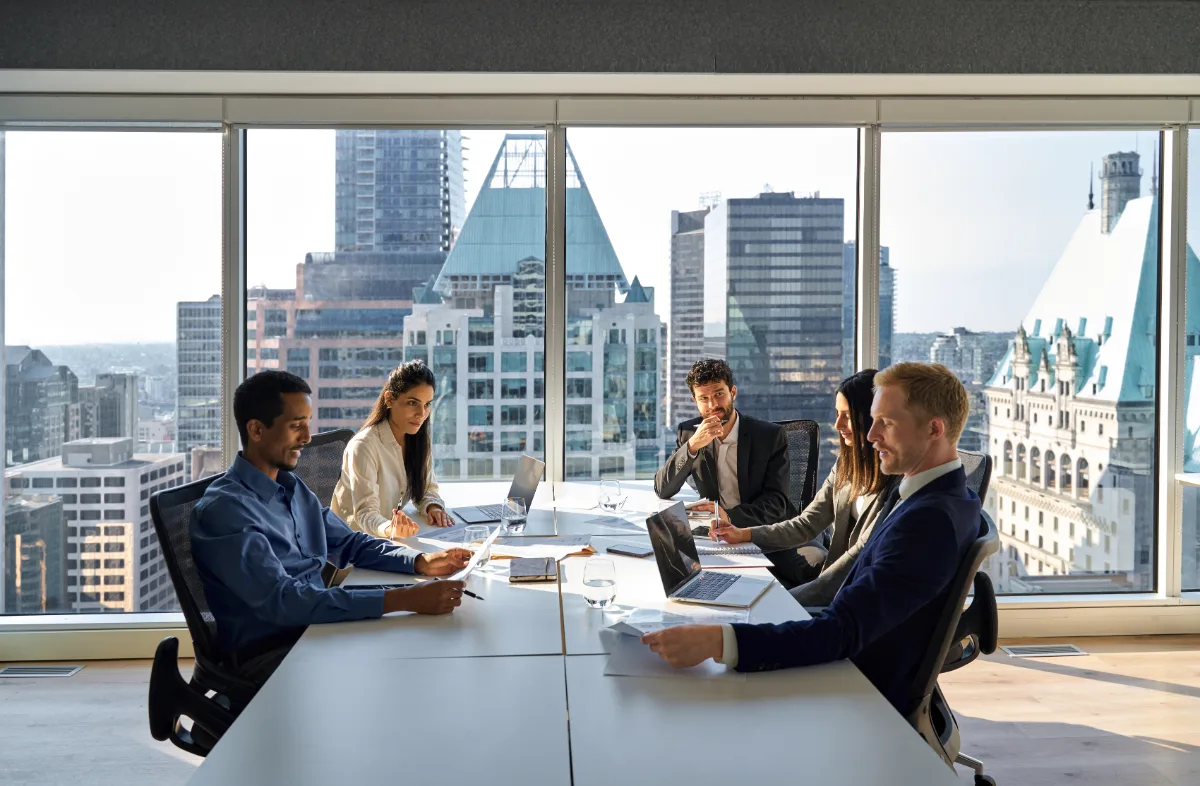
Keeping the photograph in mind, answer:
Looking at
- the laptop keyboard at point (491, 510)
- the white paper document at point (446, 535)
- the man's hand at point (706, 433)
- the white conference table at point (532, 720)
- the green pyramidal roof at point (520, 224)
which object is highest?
the green pyramidal roof at point (520, 224)

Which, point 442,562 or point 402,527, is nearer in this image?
point 442,562

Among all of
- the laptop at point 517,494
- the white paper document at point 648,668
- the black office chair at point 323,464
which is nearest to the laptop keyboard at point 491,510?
the laptop at point 517,494

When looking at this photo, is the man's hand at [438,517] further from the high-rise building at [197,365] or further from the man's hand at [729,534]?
the high-rise building at [197,365]

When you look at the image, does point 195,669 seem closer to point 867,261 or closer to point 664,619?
point 664,619

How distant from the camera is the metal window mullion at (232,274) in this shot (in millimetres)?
4355

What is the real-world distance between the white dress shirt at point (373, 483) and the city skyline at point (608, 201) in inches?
49.3

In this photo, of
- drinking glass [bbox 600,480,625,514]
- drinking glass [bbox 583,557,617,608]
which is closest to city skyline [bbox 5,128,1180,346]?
drinking glass [bbox 600,480,625,514]

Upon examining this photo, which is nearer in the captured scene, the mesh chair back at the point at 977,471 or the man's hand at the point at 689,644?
the man's hand at the point at 689,644

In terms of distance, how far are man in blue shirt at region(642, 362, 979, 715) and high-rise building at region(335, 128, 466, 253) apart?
9.71 feet

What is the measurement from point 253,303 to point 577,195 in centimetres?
167

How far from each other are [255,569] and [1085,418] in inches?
163

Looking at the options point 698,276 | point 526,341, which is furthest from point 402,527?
point 698,276

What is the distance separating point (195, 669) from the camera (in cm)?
224

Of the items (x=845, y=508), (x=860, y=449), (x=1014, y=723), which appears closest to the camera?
(x=860, y=449)
